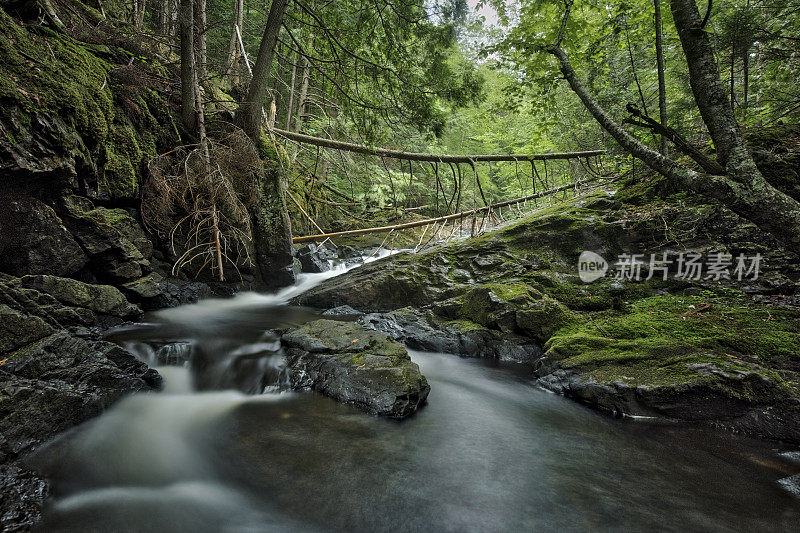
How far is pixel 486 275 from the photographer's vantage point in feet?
23.0

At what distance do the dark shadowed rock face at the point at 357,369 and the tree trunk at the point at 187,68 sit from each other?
4467mm

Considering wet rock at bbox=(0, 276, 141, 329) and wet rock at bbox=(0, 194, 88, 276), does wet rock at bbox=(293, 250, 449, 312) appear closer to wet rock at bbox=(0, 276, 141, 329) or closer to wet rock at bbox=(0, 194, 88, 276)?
wet rock at bbox=(0, 276, 141, 329)

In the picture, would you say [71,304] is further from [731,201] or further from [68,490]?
[731,201]

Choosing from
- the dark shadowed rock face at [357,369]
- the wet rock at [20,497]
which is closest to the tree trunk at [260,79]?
the dark shadowed rock face at [357,369]

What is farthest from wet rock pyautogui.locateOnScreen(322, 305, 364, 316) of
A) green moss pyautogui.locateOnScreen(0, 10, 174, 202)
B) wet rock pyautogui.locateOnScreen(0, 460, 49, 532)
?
wet rock pyautogui.locateOnScreen(0, 460, 49, 532)

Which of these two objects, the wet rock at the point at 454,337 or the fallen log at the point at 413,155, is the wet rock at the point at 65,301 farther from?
the fallen log at the point at 413,155

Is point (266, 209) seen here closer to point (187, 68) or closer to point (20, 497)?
point (187, 68)

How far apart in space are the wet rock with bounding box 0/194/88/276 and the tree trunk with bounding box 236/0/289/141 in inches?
141

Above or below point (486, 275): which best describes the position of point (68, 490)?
below

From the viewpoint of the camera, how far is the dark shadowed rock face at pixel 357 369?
11.2 feet

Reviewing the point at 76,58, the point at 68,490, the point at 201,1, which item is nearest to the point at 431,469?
the point at 68,490

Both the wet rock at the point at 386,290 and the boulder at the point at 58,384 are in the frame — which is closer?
the boulder at the point at 58,384

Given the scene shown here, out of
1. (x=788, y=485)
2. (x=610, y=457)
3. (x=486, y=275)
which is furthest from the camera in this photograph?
(x=486, y=275)

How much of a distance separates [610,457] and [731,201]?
268 centimetres
